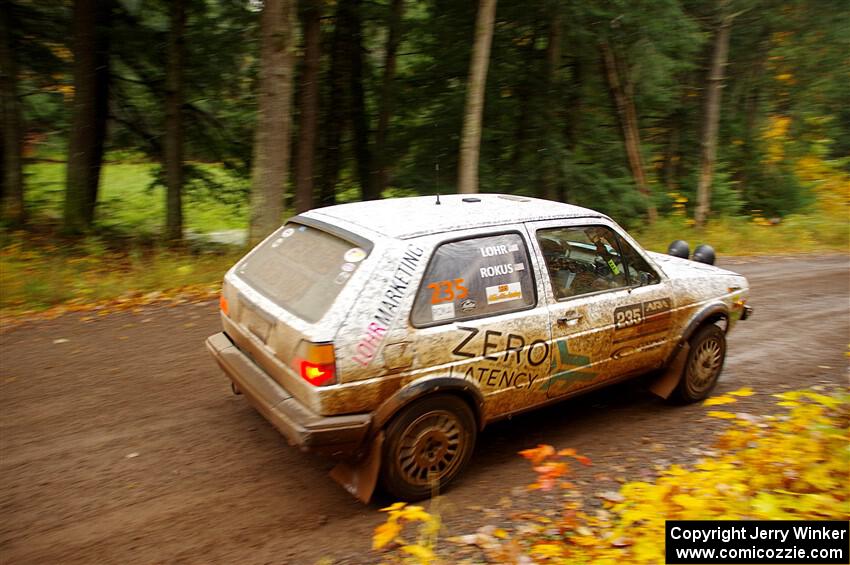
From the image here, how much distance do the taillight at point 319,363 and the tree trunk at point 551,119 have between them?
13346mm

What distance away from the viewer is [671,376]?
18.0ft

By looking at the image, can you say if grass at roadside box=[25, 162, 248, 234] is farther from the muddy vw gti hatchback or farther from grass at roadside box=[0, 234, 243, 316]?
the muddy vw gti hatchback

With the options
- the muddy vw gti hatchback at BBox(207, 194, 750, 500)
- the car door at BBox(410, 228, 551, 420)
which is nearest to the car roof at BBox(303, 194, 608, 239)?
the muddy vw gti hatchback at BBox(207, 194, 750, 500)

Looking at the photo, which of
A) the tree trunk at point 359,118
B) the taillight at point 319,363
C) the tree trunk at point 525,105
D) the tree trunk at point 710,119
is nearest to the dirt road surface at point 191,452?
the taillight at point 319,363

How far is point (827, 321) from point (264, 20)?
9651mm

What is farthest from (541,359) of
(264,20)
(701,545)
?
(264,20)

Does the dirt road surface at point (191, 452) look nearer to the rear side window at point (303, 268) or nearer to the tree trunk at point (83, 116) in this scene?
the rear side window at point (303, 268)

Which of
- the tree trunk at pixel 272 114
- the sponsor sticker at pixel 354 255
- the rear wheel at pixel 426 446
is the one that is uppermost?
the tree trunk at pixel 272 114

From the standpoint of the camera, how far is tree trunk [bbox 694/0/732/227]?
55.6 ft

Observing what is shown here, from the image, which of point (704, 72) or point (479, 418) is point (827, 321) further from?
point (704, 72)

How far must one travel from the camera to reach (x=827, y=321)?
342 inches

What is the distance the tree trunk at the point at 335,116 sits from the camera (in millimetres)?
16750

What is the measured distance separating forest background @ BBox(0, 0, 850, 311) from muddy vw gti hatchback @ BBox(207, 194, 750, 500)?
5863 millimetres

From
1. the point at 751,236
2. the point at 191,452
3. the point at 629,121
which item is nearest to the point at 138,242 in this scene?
the point at 191,452
